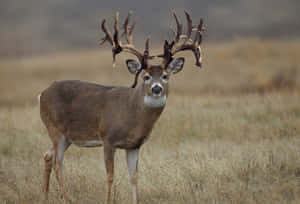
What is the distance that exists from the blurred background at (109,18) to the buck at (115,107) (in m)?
55.6

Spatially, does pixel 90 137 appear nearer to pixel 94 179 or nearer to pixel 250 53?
pixel 94 179

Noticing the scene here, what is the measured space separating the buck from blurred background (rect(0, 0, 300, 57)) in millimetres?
55627

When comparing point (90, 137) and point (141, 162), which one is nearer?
point (90, 137)

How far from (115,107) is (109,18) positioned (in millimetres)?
58784

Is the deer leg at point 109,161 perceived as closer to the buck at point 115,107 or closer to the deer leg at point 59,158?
the buck at point 115,107

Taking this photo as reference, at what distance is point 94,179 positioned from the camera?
26.3 feet

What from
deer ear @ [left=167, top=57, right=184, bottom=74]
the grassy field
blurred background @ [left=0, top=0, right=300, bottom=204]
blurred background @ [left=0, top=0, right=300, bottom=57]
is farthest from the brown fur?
blurred background @ [left=0, top=0, right=300, bottom=57]

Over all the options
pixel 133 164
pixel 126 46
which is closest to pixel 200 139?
pixel 133 164

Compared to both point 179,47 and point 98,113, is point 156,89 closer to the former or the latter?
point 179,47

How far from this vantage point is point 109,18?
64812 mm

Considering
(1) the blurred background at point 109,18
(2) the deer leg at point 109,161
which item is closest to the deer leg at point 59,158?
(2) the deer leg at point 109,161

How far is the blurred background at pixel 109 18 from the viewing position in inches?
2753

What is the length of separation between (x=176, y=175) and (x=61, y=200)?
1807mm

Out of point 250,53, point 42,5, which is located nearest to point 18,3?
point 42,5
